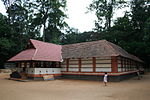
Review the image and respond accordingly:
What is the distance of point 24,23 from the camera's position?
119 feet

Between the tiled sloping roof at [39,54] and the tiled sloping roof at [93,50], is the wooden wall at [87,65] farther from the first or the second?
the tiled sloping roof at [39,54]

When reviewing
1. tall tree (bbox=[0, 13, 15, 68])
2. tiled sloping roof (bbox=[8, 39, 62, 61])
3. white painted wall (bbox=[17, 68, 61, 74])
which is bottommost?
white painted wall (bbox=[17, 68, 61, 74])

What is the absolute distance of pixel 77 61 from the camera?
1744cm

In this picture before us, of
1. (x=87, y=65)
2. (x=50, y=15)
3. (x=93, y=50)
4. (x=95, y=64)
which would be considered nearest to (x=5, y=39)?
(x=50, y=15)

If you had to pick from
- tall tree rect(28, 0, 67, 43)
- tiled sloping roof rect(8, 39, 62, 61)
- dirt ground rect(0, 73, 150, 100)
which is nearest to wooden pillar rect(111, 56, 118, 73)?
dirt ground rect(0, 73, 150, 100)

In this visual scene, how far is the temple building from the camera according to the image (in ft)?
49.1

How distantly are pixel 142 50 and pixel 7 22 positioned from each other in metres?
31.7

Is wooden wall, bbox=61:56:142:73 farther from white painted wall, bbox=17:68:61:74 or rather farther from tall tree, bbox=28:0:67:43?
tall tree, bbox=28:0:67:43

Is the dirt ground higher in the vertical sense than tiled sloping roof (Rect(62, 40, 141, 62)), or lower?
lower

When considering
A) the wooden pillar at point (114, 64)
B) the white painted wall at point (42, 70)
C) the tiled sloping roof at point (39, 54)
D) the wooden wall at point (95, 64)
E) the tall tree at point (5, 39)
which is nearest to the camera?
the wooden pillar at point (114, 64)

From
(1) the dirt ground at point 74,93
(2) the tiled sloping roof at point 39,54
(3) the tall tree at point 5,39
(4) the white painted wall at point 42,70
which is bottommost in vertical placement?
(1) the dirt ground at point 74,93

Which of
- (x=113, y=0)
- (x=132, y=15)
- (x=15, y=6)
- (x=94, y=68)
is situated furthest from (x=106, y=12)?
(x=15, y=6)

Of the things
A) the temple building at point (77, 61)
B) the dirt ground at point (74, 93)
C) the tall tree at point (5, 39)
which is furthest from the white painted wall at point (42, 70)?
the tall tree at point (5, 39)

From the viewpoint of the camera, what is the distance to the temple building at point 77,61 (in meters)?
15.0
